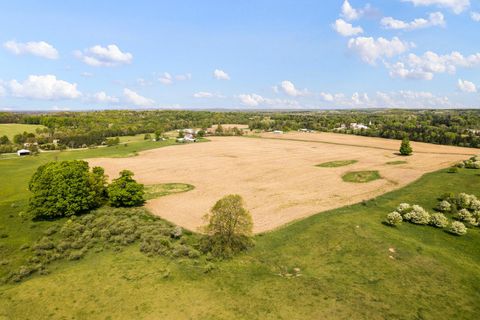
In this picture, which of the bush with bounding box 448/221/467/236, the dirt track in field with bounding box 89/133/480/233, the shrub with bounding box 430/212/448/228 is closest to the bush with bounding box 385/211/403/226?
the shrub with bounding box 430/212/448/228

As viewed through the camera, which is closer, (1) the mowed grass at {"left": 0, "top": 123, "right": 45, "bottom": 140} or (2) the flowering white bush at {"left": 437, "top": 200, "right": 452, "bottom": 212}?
(2) the flowering white bush at {"left": 437, "top": 200, "right": 452, "bottom": 212}

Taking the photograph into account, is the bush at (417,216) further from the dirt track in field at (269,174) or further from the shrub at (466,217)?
the dirt track in field at (269,174)

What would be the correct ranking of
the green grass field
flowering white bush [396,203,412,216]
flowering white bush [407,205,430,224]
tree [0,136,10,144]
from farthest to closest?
tree [0,136,10,144] < flowering white bush [396,203,412,216] < flowering white bush [407,205,430,224] < the green grass field

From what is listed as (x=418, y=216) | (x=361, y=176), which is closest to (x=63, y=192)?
(x=418, y=216)

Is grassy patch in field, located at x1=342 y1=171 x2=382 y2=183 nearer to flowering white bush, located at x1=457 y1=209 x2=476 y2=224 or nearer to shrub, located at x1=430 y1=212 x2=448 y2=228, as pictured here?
flowering white bush, located at x1=457 y1=209 x2=476 y2=224

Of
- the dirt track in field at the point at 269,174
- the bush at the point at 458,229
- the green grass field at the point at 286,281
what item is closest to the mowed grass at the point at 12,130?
the dirt track in field at the point at 269,174

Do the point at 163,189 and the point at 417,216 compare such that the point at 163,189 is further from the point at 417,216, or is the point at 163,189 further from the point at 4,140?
the point at 4,140

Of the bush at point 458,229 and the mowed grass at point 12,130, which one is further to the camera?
the mowed grass at point 12,130
